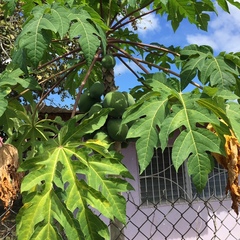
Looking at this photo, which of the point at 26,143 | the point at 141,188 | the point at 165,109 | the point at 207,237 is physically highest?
the point at 165,109

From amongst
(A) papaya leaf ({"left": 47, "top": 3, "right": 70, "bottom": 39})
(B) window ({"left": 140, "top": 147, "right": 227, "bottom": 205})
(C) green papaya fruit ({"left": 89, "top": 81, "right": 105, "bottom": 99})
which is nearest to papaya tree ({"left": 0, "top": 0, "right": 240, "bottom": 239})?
(A) papaya leaf ({"left": 47, "top": 3, "right": 70, "bottom": 39})

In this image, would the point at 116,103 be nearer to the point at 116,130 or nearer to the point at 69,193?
the point at 116,130

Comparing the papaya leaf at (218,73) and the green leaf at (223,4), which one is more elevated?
the green leaf at (223,4)

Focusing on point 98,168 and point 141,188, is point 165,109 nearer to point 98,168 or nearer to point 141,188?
point 98,168

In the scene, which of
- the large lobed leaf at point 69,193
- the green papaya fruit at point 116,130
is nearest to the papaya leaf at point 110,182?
the large lobed leaf at point 69,193

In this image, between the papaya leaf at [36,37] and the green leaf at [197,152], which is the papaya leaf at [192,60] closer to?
the green leaf at [197,152]

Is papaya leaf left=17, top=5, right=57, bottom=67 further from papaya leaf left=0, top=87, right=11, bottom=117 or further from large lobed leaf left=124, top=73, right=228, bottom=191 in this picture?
large lobed leaf left=124, top=73, right=228, bottom=191

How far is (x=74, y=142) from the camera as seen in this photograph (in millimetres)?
1332

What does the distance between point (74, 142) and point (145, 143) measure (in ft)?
0.92

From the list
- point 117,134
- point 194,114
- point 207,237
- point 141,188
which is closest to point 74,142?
point 117,134

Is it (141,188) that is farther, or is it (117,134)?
(141,188)

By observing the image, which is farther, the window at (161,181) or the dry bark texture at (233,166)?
the window at (161,181)

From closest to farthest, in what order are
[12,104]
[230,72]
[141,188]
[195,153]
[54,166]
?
[195,153] < [54,166] < [230,72] < [12,104] < [141,188]

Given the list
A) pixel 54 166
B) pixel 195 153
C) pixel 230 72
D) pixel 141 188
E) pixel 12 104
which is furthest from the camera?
pixel 141 188
